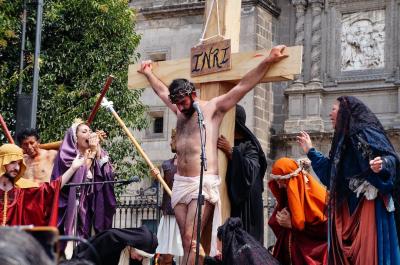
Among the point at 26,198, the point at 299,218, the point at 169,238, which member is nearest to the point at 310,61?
the point at 169,238

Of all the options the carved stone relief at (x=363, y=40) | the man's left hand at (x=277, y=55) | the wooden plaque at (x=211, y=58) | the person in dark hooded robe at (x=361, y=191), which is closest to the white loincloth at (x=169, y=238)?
the wooden plaque at (x=211, y=58)

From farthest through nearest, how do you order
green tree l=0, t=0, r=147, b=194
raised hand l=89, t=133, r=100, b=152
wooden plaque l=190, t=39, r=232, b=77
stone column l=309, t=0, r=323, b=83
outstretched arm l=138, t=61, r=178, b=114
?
1. stone column l=309, t=0, r=323, b=83
2. green tree l=0, t=0, r=147, b=194
3. raised hand l=89, t=133, r=100, b=152
4. outstretched arm l=138, t=61, r=178, b=114
5. wooden plaque l=190, t=39, r=232, b=77

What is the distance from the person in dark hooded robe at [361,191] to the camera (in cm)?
702

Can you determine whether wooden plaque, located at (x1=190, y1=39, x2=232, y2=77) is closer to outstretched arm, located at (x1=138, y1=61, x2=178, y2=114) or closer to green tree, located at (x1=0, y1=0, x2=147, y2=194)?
outstretched arm, located at (x1=138, y1=61, x2=178, y2=114)

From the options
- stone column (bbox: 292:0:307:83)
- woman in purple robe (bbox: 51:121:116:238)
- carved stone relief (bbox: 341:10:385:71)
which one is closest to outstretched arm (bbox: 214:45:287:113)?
woman in purple robe (bbox: 51:121:116:238)

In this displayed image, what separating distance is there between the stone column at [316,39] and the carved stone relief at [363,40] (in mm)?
684

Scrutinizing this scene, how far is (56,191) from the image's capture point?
8.02m

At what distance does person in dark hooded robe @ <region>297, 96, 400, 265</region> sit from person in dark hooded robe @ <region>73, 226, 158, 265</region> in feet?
6.70

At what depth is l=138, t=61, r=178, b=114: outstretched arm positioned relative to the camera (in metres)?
8.34

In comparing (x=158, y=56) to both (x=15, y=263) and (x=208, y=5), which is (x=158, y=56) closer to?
(x=208, y=5)

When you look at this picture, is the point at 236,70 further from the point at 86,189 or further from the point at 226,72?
the point at 86,189

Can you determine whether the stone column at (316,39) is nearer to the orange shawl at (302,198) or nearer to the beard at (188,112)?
the orange shawl at (302,198)

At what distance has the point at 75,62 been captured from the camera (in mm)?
17609

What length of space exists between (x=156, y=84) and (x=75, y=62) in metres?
9.46
